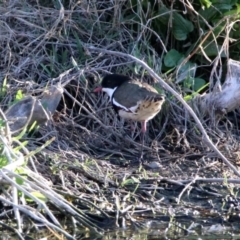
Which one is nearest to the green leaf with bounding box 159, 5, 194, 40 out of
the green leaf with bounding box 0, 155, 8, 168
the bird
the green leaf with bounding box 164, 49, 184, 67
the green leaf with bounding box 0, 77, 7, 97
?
the green leaf with bounding box 164, 49, 184, 67

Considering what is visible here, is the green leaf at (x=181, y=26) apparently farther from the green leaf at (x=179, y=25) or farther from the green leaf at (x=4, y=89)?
the green leaf at (x=4, y=89)

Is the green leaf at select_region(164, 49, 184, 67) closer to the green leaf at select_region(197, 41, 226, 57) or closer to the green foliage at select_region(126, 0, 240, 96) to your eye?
the green foliage at select_region(126, 0, 240, 96)

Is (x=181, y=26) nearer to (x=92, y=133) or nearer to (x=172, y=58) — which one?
(x=172, y=58)

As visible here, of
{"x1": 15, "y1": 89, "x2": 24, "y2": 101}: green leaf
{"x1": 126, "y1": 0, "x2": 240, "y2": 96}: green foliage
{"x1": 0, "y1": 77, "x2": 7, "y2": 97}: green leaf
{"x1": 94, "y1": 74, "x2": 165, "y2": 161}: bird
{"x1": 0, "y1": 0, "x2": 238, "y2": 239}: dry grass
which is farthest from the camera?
{"x1": 126, "y1": 0, "x2": 240, "y2": 96}: green foliage

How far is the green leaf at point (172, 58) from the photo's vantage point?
791 cm

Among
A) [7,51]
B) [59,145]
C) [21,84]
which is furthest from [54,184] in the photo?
[7,51]

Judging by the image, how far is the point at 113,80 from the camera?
7305 millimetres

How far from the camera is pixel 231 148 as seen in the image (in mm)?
7344

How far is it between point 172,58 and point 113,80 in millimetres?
861

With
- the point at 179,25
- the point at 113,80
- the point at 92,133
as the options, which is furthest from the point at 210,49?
the point at 92,133

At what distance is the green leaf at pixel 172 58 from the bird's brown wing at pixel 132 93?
70 centimetres

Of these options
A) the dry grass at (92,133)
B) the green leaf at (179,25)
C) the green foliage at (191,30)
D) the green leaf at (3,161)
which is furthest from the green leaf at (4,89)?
the green leaf at (179,25)

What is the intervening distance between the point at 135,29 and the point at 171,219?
2504mm

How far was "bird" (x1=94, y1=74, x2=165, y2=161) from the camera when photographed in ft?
22.9
